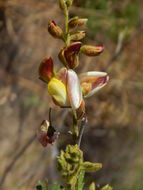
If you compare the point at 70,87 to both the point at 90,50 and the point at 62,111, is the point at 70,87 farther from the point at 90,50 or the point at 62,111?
the point at 62,111

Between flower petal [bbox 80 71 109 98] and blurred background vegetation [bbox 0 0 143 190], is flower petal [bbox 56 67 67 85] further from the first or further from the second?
blurred background vegetation [bbox 0 0 143 190]

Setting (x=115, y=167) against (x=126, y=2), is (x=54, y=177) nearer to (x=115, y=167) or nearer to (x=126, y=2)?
(x=115, y=167)

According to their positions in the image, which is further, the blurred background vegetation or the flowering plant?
the blurred background vegetation

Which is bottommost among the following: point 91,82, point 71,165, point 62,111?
point 62,111

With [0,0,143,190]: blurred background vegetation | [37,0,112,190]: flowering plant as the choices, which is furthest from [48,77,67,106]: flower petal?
[0,0,143,190]: blurred background vegetation

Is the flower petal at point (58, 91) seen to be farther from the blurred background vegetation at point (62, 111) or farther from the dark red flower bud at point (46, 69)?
the blurred background vegetation at point (62, 111)

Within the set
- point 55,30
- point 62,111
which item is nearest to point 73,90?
point 55,30
